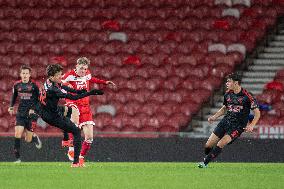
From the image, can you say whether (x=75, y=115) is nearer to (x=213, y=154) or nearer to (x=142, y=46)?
(x=213, y=154)

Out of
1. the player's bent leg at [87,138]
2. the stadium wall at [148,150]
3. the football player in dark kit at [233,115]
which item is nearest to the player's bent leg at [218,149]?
the football player in dark kit at [233,115]

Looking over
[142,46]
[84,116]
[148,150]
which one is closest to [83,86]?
[84,116]

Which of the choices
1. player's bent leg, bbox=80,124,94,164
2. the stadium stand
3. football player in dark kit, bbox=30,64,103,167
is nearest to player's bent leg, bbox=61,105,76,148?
player's bent leg, bbox=80,124,94,164

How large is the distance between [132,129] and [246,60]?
12.7 feet

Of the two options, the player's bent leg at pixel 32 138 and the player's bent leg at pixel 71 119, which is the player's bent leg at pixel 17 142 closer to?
the player's bent leg at pixel 32 138

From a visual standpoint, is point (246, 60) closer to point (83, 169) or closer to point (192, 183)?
point (83, 169)

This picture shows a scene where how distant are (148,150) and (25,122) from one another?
259cm

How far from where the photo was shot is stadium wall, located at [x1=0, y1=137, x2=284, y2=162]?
16.6 meters

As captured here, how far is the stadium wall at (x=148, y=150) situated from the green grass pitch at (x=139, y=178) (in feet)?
9.13

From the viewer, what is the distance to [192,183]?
10.5 m

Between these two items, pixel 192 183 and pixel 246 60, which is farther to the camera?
pixel 246 60

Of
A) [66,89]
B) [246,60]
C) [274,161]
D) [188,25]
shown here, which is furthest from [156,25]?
[66,89]

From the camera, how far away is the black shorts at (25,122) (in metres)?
15.6

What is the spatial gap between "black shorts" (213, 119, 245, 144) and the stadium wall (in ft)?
6.72
